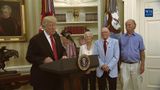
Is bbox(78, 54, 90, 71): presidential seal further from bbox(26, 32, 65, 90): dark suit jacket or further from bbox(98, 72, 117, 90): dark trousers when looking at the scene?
bbox(98, 72, 117, 90): dark trousers

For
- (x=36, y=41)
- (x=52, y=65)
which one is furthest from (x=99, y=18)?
(x=52, y=65)

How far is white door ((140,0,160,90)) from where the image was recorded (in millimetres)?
5844

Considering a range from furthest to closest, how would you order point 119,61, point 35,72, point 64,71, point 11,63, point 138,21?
point 138,21 < point 11,63 < point 119,61 < point 35,72 < point 64,71

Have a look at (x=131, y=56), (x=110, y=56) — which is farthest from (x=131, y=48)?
(x=110, y=56)

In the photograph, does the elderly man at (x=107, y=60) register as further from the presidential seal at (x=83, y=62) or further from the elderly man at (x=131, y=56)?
the presidential seal at (x=83, y=62)

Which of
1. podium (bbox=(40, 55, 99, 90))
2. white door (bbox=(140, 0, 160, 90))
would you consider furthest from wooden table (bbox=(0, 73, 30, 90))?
white door (bbox=(140, 0, 160, 90))

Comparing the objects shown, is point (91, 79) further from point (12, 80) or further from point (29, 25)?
point (29, 25)

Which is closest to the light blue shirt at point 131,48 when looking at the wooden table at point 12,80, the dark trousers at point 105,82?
the dark trousers at point 105,82

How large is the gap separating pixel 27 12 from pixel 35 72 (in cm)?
272

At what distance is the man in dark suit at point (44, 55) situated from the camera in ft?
10.3

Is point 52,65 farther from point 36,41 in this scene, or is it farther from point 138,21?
point 138,21

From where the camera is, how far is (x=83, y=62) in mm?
2844

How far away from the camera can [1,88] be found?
4746 millimetres

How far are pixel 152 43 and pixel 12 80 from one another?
116 inches
